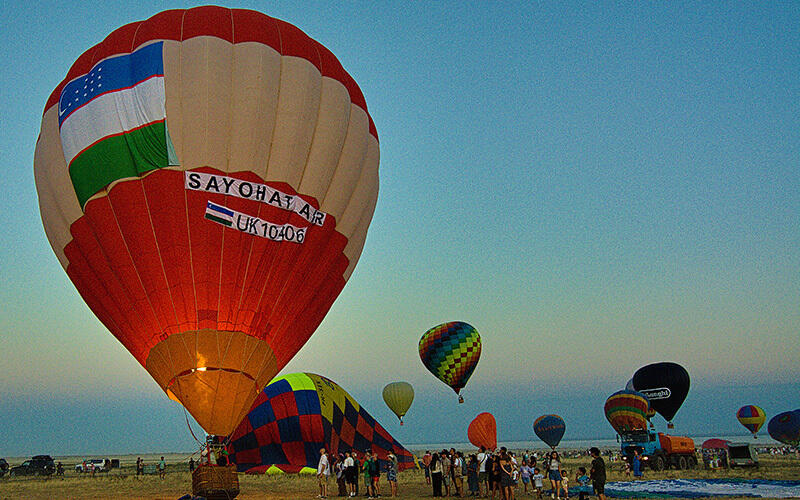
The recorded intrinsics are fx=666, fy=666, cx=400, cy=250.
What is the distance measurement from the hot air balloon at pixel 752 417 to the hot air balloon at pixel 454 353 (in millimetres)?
24894

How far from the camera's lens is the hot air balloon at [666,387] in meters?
28.6

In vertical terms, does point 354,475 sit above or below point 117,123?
below

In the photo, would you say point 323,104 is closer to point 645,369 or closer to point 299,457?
point 299,457

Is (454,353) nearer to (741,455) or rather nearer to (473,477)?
(741,455)

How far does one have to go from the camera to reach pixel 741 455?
23.1 metres

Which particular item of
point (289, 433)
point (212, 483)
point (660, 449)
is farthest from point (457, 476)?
point (660, 449)

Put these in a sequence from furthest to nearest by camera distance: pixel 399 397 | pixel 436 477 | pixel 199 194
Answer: pixel 399 397 < pixel 436 477 < pixel 199 194

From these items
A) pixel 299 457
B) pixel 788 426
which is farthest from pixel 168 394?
pixel 788 426

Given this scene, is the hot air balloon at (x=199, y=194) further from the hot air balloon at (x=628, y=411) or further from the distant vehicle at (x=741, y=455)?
the hot air balloon at (x=628, y=411)

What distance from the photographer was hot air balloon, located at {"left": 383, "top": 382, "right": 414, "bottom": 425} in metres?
32.3

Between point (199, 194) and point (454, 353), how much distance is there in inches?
696

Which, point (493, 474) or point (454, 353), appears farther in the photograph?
point (454, 353)

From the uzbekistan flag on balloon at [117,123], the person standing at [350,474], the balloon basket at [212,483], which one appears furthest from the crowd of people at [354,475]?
the uzbekistan flag on balloon at [117,123]

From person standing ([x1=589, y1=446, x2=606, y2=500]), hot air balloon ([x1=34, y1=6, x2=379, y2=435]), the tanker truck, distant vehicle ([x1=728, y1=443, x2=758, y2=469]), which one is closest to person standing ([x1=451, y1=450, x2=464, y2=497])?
hot air balloon ([x1=34, y1=6, x2=379, y2=435])
